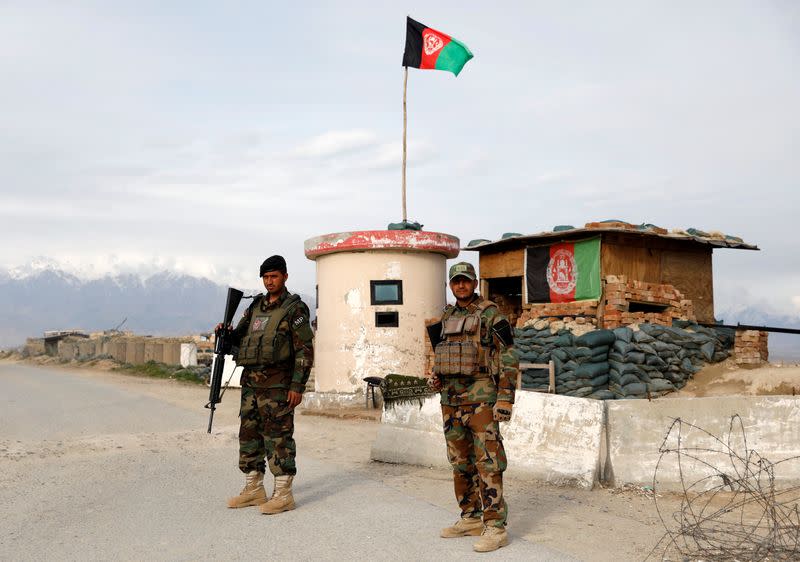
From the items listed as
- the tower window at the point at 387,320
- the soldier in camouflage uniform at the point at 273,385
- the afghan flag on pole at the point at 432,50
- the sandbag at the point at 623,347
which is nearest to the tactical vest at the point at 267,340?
the soldier in camouflage uniform at the point at 273,385

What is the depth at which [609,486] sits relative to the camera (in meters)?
6.39

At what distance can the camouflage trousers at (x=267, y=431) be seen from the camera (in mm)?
5500

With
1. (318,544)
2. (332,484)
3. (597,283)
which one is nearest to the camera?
(318,544)

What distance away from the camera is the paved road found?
175 inches

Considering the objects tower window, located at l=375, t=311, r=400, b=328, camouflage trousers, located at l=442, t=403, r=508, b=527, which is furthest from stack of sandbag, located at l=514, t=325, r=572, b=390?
camouflage trousers, located at l=442, t=403, r=508, b=527

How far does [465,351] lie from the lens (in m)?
4.77

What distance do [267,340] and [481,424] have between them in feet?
5.85

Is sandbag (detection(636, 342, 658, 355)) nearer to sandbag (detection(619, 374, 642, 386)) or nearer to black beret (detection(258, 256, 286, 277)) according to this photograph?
sandbag (detection(619, 374, 642, 386))

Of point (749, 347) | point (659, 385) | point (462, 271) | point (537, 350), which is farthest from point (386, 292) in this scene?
point (462, 271)

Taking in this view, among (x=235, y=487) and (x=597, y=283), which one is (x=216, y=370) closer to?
(x=235, y=487)

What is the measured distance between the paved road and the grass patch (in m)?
14.1

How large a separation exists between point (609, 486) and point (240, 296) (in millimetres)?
3594

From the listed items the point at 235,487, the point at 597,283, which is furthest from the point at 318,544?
the point at 597,283

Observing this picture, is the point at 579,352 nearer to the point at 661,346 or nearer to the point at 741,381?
the point at 661,346
